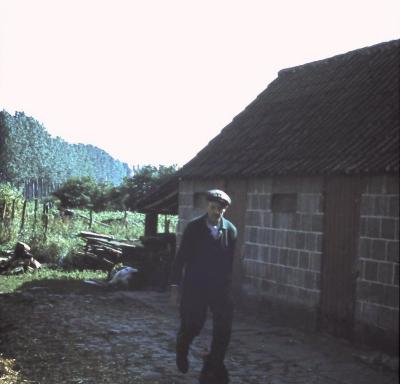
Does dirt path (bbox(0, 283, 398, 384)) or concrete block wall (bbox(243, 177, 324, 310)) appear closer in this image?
dirt path (bbox(0, 283, 398, 384))

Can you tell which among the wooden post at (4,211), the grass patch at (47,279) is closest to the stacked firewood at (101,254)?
the grass patch at (47,279)

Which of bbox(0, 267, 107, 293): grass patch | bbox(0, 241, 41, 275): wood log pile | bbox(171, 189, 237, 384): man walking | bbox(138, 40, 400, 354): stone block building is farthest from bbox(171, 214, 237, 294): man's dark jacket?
bbox(0, 241, 41, 275): wood log pile

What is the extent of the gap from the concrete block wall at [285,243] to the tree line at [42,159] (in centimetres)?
599

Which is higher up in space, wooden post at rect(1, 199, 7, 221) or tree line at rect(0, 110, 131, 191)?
tree line at rect(0, 110, 131, 191)

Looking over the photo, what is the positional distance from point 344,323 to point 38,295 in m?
7.56

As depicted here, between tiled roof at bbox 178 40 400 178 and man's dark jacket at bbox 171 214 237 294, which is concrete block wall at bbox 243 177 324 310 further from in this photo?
man's dark jacket at bbox 171 214 237 294

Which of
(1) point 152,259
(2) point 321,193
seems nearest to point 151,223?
(1) point 152,259

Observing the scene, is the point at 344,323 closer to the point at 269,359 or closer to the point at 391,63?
the point at 269,359

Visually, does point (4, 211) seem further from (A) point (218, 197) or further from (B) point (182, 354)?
(A) point (218, 197)

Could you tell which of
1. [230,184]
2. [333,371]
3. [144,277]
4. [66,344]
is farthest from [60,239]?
[333,371]

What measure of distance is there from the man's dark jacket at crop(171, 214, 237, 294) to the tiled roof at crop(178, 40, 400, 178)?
3.26 meters

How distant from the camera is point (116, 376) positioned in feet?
22.6

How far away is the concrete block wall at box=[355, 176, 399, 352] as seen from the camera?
818cm

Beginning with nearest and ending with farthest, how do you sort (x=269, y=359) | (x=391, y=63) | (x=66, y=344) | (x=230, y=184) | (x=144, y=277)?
(x=269, y=359), (x=66, y=344), (x=391, y=63), (x=230, y=184), (x=144, y=277)
